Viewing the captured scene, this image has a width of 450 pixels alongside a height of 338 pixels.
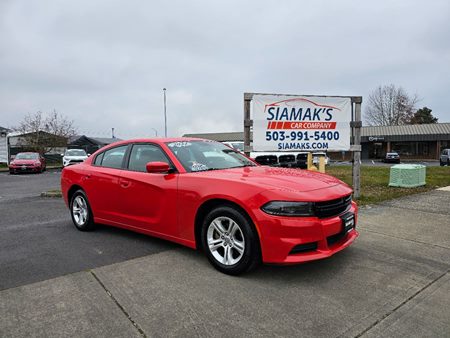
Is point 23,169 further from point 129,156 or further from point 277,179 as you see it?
point 277,179

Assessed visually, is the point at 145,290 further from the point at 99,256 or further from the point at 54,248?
the point at 54,248

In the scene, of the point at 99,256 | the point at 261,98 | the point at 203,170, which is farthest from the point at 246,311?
the point at 261,98

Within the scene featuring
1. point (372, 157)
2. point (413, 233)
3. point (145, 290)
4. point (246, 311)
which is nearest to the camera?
point (246, 311)

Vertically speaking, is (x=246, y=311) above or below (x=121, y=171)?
below

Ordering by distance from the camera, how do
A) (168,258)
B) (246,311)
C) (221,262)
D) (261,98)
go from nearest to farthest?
(246,311), (221,262), (168,258), (261,98)

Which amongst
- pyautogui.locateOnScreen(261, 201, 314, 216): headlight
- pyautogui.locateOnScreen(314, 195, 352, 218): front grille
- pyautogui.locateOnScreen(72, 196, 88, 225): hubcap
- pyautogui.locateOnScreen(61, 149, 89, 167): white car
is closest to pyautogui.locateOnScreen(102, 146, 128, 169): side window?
pyautogui.locateOnScreen(72, 196, 88, 225): hubcap

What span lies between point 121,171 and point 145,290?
204 centimetres

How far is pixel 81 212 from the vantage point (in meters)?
5.62

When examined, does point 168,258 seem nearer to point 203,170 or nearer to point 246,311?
point 203,170

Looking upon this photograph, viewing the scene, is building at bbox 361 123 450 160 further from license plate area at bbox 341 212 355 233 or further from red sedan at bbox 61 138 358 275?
red sedan at bbox 61 138 358 275

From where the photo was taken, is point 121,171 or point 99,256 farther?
point 121,171

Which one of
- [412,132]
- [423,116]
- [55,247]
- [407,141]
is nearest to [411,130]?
[412,132]

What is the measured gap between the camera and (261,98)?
7.55 meters

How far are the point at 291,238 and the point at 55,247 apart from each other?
324 cm
